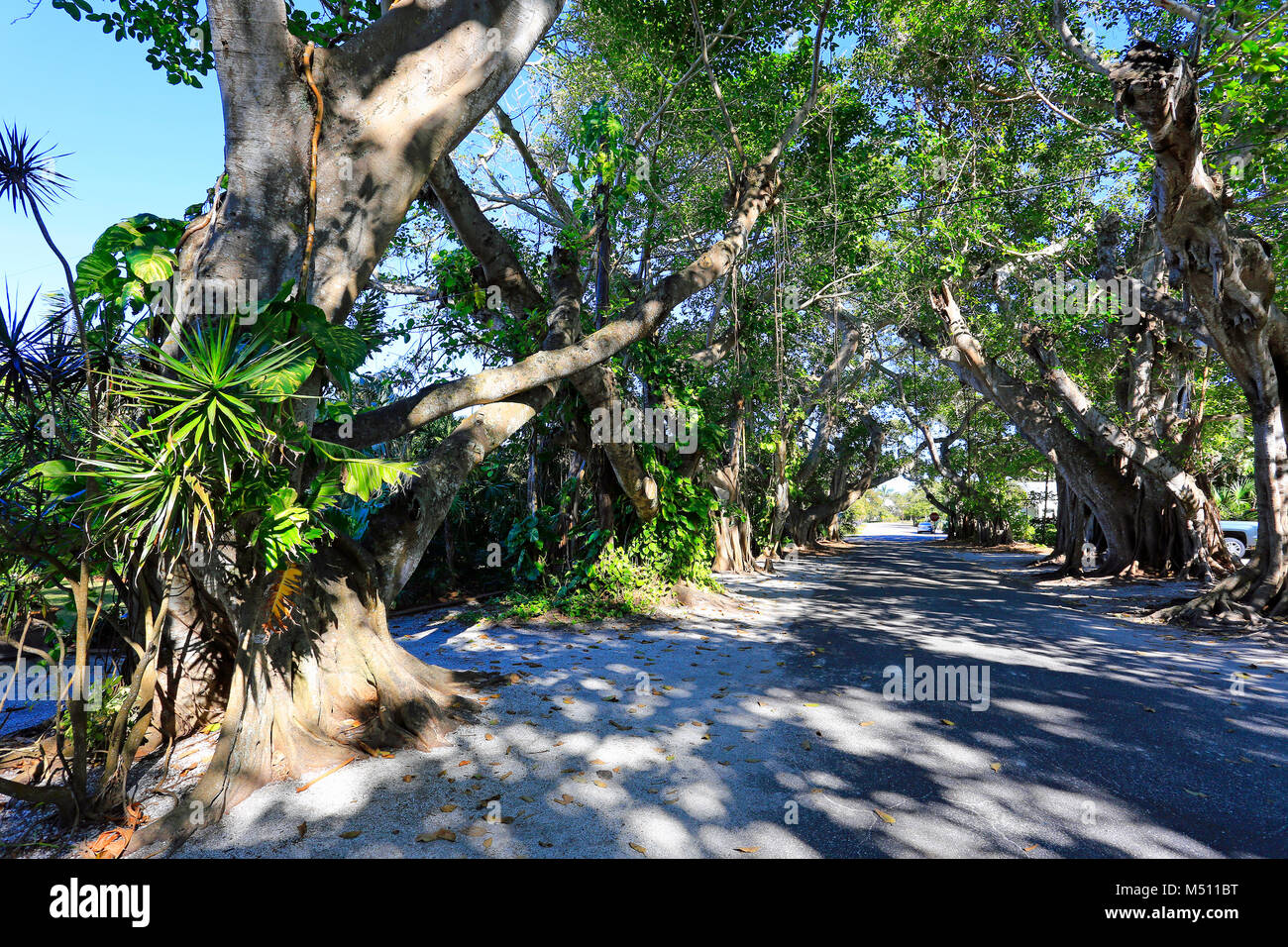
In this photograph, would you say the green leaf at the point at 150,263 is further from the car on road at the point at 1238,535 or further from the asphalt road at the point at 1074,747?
the car on road at the point at 1238,535

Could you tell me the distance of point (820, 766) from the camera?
3893mm

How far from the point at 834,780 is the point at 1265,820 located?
2.03 meters

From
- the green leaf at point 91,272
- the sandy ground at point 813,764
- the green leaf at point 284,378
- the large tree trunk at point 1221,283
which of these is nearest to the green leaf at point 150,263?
the green leaf at point 91,272

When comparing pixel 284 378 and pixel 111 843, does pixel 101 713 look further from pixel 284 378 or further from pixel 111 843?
pixel 284 378

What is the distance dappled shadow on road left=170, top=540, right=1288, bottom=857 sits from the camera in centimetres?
304

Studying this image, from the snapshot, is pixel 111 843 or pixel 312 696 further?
pixel 312 696

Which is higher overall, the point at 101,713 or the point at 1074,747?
the point at 101,713

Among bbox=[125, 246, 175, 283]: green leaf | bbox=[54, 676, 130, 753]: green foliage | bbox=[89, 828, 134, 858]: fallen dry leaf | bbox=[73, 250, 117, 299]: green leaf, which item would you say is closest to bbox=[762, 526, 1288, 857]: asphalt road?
bbox=[89, 828, 134, 858]: fallen dry leaf

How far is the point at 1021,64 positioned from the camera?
10555 mm

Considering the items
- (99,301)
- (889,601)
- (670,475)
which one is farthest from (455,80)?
(889,601)

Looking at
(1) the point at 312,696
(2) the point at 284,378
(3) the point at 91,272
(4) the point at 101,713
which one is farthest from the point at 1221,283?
(4) the point at 101,713

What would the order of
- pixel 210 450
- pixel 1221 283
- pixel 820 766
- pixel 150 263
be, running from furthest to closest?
pixel 1221 283 → pixel 820 766 → pixel 150 263 → pixel 210 450

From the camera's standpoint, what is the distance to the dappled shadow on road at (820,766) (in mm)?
3039
